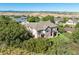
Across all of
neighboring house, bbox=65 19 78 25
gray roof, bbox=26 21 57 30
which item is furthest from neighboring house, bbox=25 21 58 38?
neighboring house, bbox=65 19 78 25

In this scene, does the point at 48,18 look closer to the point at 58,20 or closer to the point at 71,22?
the point at 58,20

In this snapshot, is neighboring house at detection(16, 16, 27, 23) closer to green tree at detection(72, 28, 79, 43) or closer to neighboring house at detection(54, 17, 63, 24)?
neighboring house at detection(54, 17, 63, 24)

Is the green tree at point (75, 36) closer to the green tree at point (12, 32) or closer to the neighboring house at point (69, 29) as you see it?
the neighboring house at point (69, 29)

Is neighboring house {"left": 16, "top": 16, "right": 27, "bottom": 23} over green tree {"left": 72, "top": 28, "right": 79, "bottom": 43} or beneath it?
over

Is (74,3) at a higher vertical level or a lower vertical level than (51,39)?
higher

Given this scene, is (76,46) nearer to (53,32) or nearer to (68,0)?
(53,32)

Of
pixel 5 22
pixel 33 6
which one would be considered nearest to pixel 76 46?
pixel 33 6

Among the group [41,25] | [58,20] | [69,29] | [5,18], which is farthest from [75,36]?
[5,18]
